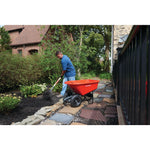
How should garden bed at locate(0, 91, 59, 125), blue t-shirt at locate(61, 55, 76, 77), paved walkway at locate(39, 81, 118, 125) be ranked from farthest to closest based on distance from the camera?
blue t-shirt at locate(61, 55, 76, 77)
garden bed at locate(0, 91, 59, 125)
paved walkway at locate(39, 81, 118, 125)

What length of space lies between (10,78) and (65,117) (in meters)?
3.22

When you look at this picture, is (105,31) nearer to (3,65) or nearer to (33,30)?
(33,30)

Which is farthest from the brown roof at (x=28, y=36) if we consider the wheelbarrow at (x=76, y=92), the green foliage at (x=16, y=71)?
the wheelbarrow at (x=76, y=92)

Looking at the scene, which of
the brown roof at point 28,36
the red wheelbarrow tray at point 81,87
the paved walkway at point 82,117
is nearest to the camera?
the paved walkway at point 82,117

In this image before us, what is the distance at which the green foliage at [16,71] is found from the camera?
13.7 ft

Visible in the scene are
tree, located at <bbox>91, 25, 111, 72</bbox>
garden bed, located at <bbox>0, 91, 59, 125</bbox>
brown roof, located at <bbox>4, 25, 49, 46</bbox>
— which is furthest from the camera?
brown roof, located at <bbox>4, 25, 49, 46</bbox>

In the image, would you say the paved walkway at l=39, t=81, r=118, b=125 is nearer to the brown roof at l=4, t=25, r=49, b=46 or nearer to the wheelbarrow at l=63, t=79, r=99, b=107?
the wheelbarrow at l=63, t=79, r=99, b=107

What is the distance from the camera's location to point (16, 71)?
4.29 meters

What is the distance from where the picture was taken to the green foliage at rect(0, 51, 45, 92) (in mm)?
4172

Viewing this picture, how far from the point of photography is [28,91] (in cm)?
385

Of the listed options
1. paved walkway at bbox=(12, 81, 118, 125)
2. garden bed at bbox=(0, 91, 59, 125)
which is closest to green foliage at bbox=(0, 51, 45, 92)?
garden bed at bbox=(0, 91, 59, 125)

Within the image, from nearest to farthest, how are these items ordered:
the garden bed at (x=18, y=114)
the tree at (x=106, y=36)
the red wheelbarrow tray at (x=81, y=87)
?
the garden bed at (x=18, y=114), the red wheelbarrow tray at (x=81, y=87), the tree at (x=106, y=36)

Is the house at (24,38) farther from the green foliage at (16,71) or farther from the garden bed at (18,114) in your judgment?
the garden bed at (18,114)
